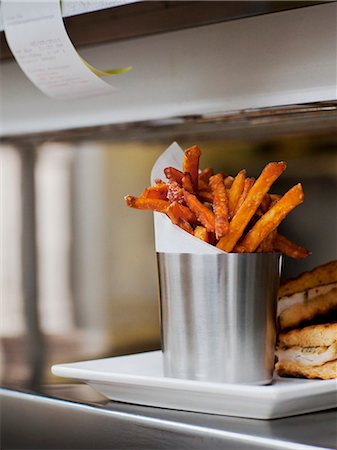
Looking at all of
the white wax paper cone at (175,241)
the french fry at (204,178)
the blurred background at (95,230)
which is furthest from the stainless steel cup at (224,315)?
the blurred background at (95,230)

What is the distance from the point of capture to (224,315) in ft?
2.95

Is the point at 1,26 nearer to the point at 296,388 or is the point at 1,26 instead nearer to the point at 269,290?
the point at 269,290

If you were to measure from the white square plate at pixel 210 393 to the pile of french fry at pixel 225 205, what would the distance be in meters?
0.16

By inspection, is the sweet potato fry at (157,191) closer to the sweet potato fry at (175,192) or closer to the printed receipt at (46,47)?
the sweet potato fry at (175,192)

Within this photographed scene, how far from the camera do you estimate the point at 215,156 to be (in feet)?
4.32

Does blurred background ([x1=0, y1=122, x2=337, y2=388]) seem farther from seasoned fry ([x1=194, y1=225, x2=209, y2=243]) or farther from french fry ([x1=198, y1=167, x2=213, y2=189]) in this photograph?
seasoned fry ([x1=194, y1=225, x2=209, y2=243])

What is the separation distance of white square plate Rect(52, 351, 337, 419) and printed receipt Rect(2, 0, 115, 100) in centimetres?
44

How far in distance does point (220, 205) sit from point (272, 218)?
6 cm

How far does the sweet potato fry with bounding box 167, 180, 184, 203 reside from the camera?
0.94 m

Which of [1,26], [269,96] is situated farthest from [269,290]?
[1,26]

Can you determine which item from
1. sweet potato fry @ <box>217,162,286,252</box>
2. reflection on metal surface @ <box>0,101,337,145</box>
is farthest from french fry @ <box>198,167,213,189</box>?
reflection on metal surface @ <box>0,101,337,145</box>

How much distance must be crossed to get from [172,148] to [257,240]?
255 millimetres

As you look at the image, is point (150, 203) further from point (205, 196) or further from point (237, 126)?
point (237, 126)

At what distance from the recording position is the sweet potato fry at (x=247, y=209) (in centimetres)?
89
